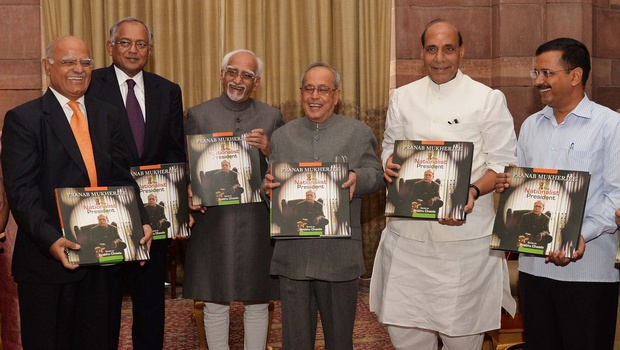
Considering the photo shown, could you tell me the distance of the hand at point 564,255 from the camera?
270cm

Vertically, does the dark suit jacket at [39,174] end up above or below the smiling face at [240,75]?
below

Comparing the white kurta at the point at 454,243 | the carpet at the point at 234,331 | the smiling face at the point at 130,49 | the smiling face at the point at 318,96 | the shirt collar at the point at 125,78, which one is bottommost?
the carpet at the point at 234,331

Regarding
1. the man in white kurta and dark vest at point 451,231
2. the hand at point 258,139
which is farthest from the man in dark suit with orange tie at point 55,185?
the man in white kurta and dark vest at point 451,231

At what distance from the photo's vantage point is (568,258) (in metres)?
2.70

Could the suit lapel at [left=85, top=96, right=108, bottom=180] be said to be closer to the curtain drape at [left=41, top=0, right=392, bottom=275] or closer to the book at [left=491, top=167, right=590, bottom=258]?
the book at [left=491, top=167, right=590, bottom=258]

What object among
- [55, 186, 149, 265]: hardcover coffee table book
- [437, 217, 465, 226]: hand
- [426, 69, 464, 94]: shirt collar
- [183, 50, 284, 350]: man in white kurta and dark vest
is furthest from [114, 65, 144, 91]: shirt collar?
[437, 217, 465, 226]: hand

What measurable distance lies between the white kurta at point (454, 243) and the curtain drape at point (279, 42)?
9.42 ft

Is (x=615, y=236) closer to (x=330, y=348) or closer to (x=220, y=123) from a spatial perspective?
(x=330, y=348)

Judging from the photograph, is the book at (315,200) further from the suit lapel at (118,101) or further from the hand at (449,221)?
the suit lapel at (118,101)

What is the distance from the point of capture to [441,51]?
128 inches

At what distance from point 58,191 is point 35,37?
11.4 feet

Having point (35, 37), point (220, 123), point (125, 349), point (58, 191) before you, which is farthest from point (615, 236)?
point (35, 37)

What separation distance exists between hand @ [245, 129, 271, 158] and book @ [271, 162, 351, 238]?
0.47m

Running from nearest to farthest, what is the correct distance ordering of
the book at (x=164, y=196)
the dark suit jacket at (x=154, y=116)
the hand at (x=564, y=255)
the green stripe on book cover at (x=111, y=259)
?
1. the hand at (x=564, y=255)
2. the green stripe on book cover at (x=111, y=259)
3. the book at (x=164, y=196)
4. the dark suit jacket at (x=154, y=116)
